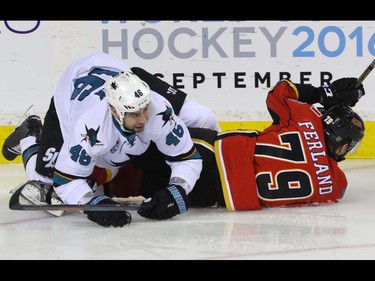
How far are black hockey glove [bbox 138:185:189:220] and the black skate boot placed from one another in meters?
0.82

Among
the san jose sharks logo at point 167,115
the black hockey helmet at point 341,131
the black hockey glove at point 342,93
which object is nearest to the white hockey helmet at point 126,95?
the san jose sharks logo at point 167,115

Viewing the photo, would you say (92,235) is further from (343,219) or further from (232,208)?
(343,219)

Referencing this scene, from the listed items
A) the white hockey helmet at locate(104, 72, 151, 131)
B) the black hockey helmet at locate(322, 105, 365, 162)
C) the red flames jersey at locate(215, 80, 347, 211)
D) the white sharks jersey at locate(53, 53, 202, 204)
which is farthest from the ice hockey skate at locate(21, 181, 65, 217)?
the black hockey helmet at locate(322, 105, 365, 162)

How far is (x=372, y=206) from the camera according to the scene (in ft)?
13.4

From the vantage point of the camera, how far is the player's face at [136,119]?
11.6 ft

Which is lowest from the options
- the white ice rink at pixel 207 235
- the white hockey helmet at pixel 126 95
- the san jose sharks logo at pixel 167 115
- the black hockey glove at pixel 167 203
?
the white ice rink at pixel 207 235

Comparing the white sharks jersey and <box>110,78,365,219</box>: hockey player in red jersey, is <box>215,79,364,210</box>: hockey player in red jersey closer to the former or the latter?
<box>110,78,365,219</box>: hockey player in red jersey

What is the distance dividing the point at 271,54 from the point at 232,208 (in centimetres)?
130

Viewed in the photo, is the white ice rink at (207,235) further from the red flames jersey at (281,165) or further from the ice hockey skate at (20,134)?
the ice hockey skate at (20,134)

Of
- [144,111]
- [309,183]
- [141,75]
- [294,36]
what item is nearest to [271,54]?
[294,36]

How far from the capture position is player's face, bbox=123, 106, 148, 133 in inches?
140

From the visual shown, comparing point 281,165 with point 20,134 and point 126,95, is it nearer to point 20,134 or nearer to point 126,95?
point 126,95

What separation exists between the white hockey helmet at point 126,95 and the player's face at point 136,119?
16mm

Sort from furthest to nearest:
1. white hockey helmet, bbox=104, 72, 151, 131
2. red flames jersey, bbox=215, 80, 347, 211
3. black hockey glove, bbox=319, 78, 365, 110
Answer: black hockey glove, bbox=319, 78, 365, 110, red flames jersey, bbox=215, 80, 347, 211, white hockey helmet, bbox=104, 72, 151, 131
